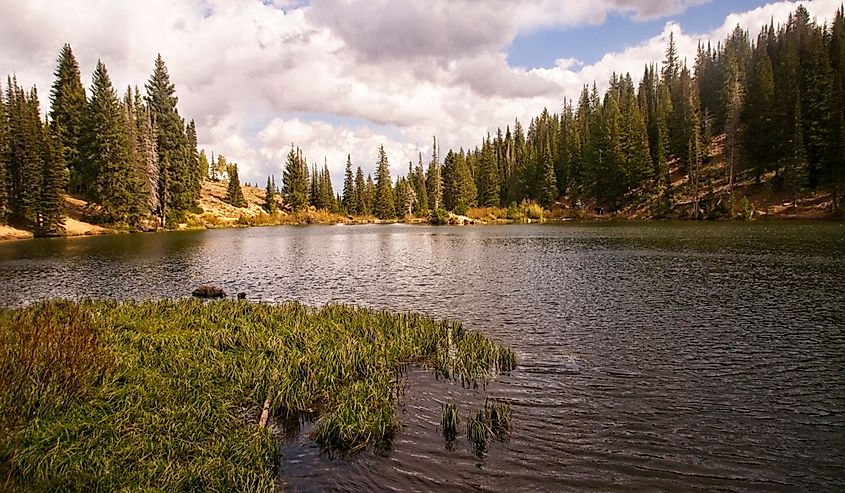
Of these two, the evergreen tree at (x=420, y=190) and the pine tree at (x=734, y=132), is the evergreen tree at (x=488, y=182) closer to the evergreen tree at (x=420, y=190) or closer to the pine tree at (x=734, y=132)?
the evergreen tree at (x=420, y=190)

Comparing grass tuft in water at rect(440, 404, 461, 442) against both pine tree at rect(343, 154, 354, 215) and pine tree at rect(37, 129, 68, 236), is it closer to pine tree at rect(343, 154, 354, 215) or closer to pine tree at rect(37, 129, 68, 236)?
pine tree at rect(37, 129, 68, 236)

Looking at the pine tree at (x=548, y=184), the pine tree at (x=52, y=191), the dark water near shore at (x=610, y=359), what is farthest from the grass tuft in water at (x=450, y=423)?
the pine tree at (x=548, y=184)

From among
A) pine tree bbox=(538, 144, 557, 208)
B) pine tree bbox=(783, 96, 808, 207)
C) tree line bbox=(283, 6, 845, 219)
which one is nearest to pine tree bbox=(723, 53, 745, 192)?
tree line bbox=(283, 6, 845, 219)

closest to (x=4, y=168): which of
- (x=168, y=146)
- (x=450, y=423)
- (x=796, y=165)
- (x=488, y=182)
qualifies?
(x=168, y=146)

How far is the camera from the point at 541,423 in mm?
11195

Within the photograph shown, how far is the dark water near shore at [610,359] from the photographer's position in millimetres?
9266

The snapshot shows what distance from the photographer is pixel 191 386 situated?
473 inches

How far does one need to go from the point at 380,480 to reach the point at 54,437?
577cm

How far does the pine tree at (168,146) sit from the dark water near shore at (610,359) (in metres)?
51.7

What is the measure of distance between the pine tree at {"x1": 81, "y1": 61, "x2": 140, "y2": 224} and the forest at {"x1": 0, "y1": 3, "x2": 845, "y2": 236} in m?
0.21

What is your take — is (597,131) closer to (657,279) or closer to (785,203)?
(785,203)

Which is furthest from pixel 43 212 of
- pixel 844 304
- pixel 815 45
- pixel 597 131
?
pixel 815 45

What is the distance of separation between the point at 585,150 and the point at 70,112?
104 meters

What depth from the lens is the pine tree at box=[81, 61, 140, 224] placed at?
76562 millimetres
